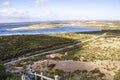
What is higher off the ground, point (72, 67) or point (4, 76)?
point (4, 76)

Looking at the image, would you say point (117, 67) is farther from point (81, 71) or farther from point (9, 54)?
point (9, 54)

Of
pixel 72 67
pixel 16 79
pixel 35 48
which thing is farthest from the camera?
pixel 35 48

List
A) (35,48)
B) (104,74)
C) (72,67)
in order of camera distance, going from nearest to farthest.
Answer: (104,74) → (72,67) → (35,48)

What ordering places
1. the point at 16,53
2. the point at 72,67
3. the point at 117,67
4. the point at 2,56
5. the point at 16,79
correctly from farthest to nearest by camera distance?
the point at 16,53 → the point at 2,56 → the point at 117,67 → the point at 72,67 → the point at 16,79

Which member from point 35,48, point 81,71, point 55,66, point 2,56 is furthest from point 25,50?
point 81,71

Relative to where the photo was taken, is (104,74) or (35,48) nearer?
(104,74)

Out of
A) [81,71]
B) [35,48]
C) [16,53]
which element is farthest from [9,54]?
[81,71]

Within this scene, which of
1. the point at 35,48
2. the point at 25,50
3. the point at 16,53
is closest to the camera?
the point at 16,53

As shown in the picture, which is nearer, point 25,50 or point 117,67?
point 117,67

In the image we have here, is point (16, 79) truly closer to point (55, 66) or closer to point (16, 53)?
point (55, 66)
